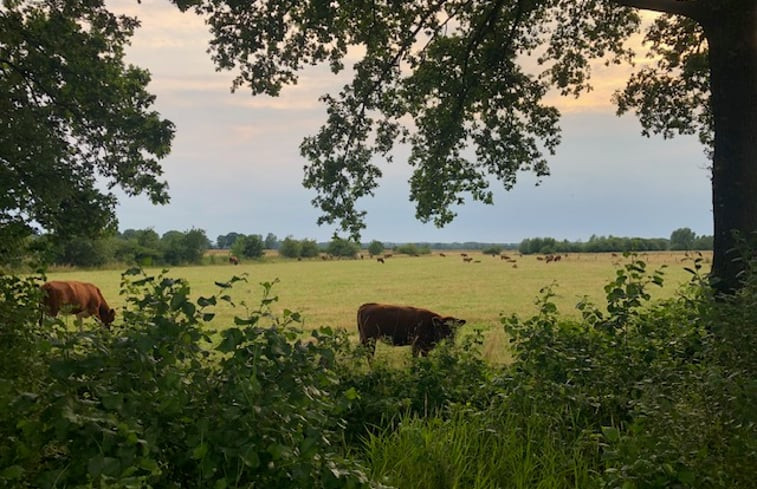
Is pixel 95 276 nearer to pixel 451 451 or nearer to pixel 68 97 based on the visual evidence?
pixel 68 97

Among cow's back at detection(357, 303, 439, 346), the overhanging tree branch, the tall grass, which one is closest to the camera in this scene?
the tall grass

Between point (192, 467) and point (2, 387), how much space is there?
0.94 metres

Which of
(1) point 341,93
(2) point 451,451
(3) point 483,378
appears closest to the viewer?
(2) point 451,451

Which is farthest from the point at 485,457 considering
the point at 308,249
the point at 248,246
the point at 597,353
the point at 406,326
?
the point at 308,249

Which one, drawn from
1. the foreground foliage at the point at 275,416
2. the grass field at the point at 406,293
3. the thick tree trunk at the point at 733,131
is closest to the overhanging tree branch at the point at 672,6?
the thick tree trunk at the point at 733,131

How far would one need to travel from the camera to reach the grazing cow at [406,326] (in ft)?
36.7

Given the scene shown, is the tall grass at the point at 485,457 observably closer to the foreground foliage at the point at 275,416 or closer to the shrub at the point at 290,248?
the foreground foliage at the point at 275,416

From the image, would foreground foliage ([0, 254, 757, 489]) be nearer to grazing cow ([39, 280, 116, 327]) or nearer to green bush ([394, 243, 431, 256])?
grazing cow ([39, 280, 116, 327])

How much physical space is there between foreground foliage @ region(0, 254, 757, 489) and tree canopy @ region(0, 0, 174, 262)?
181 inches

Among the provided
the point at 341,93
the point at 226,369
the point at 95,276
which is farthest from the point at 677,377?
the point at 95,276

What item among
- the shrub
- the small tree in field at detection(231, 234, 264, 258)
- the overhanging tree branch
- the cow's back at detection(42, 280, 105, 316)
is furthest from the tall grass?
the shrub

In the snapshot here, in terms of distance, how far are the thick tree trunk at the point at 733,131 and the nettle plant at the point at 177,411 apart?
268 inches

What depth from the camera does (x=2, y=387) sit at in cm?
210

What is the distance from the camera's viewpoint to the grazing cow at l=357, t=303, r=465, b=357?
11.2m
